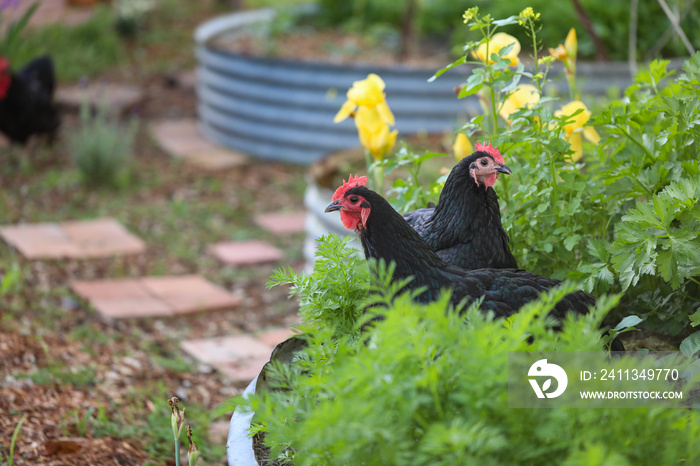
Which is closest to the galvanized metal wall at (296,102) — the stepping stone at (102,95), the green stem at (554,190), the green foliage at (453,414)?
the stepping stone at (102,95)

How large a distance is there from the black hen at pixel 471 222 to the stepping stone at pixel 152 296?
2288mm

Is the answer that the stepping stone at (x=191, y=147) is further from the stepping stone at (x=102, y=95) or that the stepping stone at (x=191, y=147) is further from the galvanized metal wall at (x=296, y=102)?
the stepping stone at (x=102, y=95)

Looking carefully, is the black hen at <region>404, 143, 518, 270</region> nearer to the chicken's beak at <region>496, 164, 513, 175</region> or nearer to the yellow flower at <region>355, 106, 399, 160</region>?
the chicken's beak at <region>496, 164, 513, 175</region>

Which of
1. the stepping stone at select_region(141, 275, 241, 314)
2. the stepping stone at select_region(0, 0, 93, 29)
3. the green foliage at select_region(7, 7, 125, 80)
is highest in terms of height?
the stepping stone at select_region(0, 0, 93, 29)

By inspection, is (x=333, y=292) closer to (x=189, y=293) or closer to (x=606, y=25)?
(x=189, y=293)

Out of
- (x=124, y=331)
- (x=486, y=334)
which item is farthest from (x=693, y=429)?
(x=124, y=331)

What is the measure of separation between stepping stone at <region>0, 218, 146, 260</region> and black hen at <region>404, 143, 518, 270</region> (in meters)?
3.09

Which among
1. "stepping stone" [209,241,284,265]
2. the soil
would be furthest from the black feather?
"stepping stone" [209,241,284,265]

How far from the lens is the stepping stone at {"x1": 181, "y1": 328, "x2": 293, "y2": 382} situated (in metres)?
3.32

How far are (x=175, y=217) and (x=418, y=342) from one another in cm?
433

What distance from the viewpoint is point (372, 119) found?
2338mm

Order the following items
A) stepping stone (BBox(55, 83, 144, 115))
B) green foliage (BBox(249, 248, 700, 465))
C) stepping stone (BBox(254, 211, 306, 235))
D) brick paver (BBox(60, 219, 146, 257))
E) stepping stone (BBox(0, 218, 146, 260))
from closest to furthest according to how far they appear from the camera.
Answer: green foliage (BBox(249, 248, 700, 465))
stepping stone (BBox(0, 218, 146, 260))
brick paver (BBox(60, 219, 146, 257))
stepping stone (BBox(254, 211, 306, 235))
stepping stone (BBox(55, 83, 144, 115))

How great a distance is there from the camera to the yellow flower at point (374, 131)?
2.33m

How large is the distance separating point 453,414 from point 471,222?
0.84 meters
